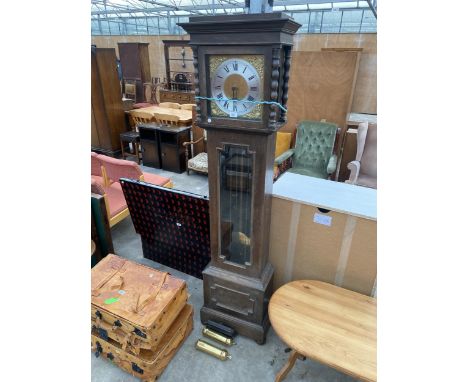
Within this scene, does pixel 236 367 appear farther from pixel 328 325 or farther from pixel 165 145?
pixel 165 145

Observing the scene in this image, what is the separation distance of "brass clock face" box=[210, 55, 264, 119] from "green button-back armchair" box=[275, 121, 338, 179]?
6.66 feet

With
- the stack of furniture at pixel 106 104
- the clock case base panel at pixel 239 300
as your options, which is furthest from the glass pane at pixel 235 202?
the stack of furniture at pixel 106 104

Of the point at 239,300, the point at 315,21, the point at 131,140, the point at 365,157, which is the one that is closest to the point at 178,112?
the point at 131,140

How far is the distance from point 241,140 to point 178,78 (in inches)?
254

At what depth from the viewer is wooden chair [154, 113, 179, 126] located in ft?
14.0

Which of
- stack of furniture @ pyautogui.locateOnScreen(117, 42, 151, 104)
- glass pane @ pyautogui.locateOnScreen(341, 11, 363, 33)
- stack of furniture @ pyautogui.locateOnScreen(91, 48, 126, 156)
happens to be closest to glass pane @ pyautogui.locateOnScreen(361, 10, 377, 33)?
glass pane @ pyautogui.locateOnScreen(341, 11, 363, 33)

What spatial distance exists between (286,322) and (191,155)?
3293 millimetres

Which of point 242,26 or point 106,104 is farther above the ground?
point 242,26

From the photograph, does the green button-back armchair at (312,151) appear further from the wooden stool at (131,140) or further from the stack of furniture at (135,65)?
the stack of furniture at (135,65)

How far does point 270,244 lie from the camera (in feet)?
5.92

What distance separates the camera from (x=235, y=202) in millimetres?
1530

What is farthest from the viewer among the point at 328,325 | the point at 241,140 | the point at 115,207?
the point at 115,207

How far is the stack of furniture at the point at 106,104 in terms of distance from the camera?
406 centimetres

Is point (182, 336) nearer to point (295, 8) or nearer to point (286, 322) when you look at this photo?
point (286, 322)
